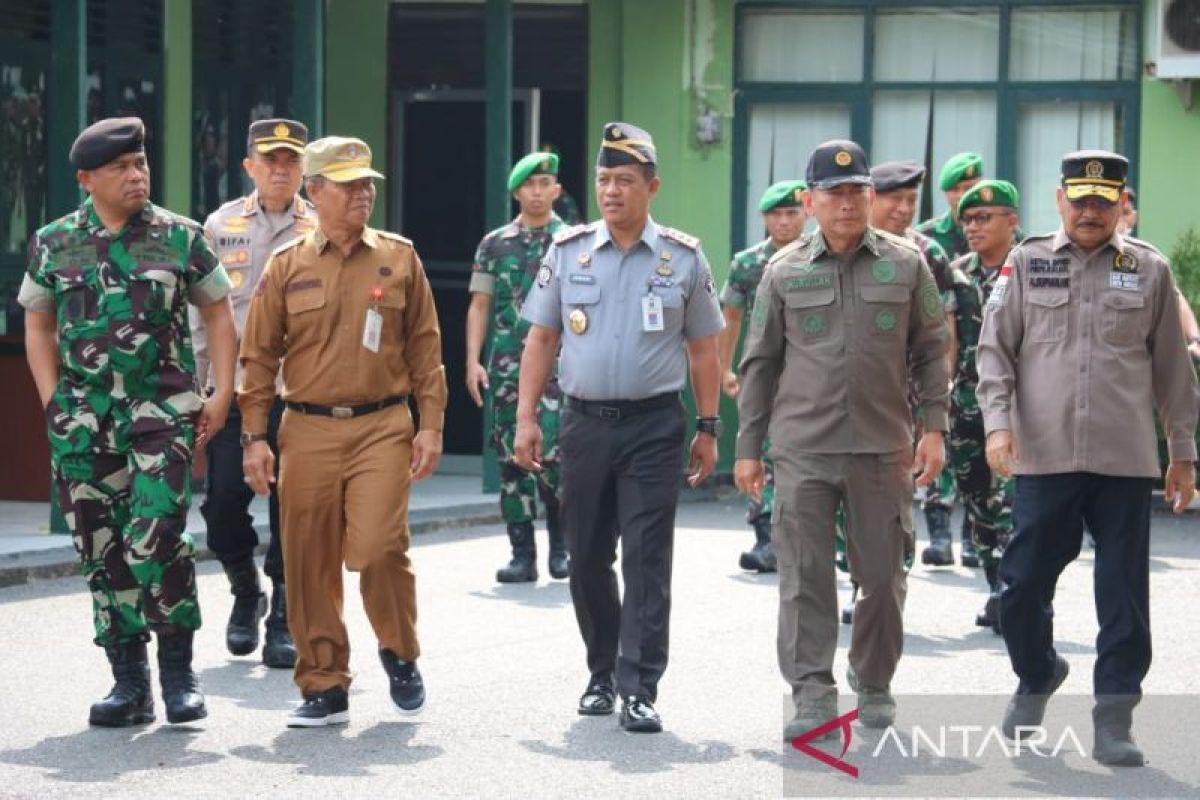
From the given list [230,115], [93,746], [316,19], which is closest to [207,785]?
[93,746]

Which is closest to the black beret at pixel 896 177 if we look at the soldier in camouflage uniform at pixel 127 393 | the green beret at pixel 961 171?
the green beret at pixel 961 171

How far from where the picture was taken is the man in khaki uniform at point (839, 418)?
27.5ft

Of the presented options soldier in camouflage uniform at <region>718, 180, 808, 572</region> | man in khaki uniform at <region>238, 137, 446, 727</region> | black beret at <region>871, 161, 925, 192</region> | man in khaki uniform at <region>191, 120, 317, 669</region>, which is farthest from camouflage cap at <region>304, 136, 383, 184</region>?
soldier in camouflage uniform at <region>718, 180, 808, 572</region>

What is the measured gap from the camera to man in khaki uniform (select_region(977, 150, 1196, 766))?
805 cm

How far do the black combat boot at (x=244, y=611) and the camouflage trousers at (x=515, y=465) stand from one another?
2.56 meters

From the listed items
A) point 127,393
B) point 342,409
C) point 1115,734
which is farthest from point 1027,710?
point 127,393

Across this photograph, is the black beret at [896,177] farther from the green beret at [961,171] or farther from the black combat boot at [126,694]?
the black combat boot at [126,694]

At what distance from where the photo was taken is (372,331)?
8.62m

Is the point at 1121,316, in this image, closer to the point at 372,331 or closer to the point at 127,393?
the point at 372,331

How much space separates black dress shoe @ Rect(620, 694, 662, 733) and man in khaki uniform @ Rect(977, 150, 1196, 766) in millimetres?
1233

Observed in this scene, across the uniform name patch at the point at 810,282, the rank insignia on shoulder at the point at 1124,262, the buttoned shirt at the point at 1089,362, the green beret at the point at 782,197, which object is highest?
the green beret at the point at 782,197

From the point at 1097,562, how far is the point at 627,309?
1825mm

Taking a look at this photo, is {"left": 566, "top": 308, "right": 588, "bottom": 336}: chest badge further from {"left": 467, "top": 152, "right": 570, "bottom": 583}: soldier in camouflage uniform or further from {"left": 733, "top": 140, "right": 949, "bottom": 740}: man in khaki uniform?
{"left": 467, "top": 152, "right": 570, "bottom": 583}: soldier in camouflage uniform

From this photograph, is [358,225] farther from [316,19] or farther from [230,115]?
[230,115]
